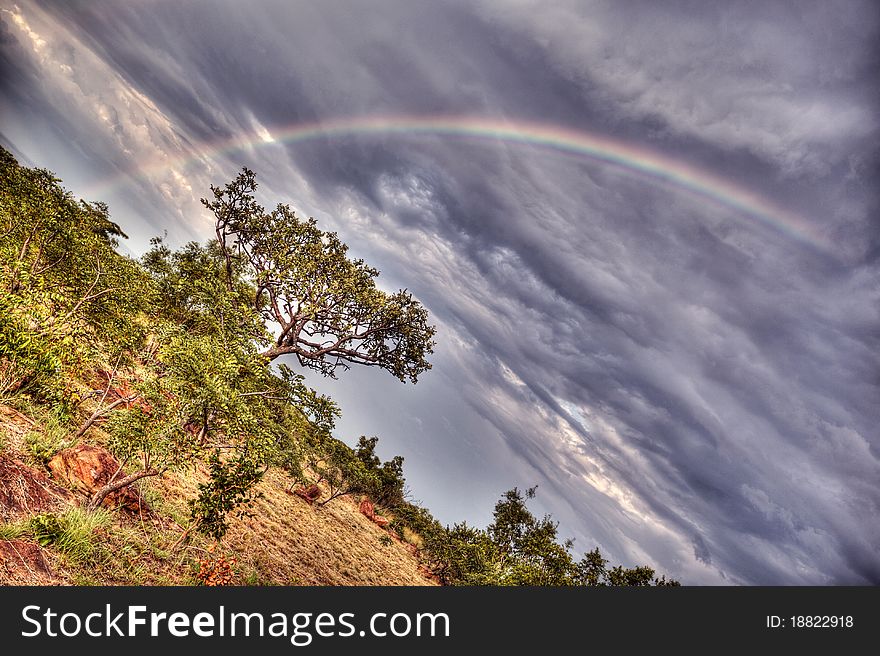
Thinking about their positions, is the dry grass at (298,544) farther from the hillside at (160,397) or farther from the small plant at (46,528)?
the small plant at (46,528)

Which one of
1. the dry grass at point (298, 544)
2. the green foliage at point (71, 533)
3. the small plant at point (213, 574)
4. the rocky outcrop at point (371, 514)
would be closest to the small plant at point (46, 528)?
the green foliage at point (71, 533)

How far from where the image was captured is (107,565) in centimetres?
753

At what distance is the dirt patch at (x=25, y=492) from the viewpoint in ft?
23.1

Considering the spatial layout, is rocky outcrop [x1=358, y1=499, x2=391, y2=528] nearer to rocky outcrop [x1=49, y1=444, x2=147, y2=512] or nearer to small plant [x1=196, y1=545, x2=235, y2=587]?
rocky outcrop [x1=49, y1=444, x2=147, y2=512]

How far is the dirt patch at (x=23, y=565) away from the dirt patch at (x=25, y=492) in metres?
0.89

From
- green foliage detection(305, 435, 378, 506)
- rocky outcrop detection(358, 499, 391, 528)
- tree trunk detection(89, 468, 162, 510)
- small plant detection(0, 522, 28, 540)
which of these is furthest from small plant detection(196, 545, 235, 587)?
rocky outcrop detection(358, 499, 391, 528)

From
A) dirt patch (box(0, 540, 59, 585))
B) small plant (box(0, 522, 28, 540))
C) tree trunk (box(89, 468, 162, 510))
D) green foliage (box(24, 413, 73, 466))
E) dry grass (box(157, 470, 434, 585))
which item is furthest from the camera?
dry grass (box(157, 470, 434, 585))

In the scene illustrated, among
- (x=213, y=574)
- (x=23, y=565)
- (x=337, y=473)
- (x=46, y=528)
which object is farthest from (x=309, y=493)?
(x=23, y=565)

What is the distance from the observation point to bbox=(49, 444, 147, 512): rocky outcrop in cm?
907

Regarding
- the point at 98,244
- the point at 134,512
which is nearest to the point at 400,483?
the point at 134,512

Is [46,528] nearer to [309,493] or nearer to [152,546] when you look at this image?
[152,546]

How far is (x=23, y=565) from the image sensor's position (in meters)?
5.97

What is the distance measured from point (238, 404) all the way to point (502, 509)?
42.7 m

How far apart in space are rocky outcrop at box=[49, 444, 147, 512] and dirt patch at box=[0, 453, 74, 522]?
21.1 inches
